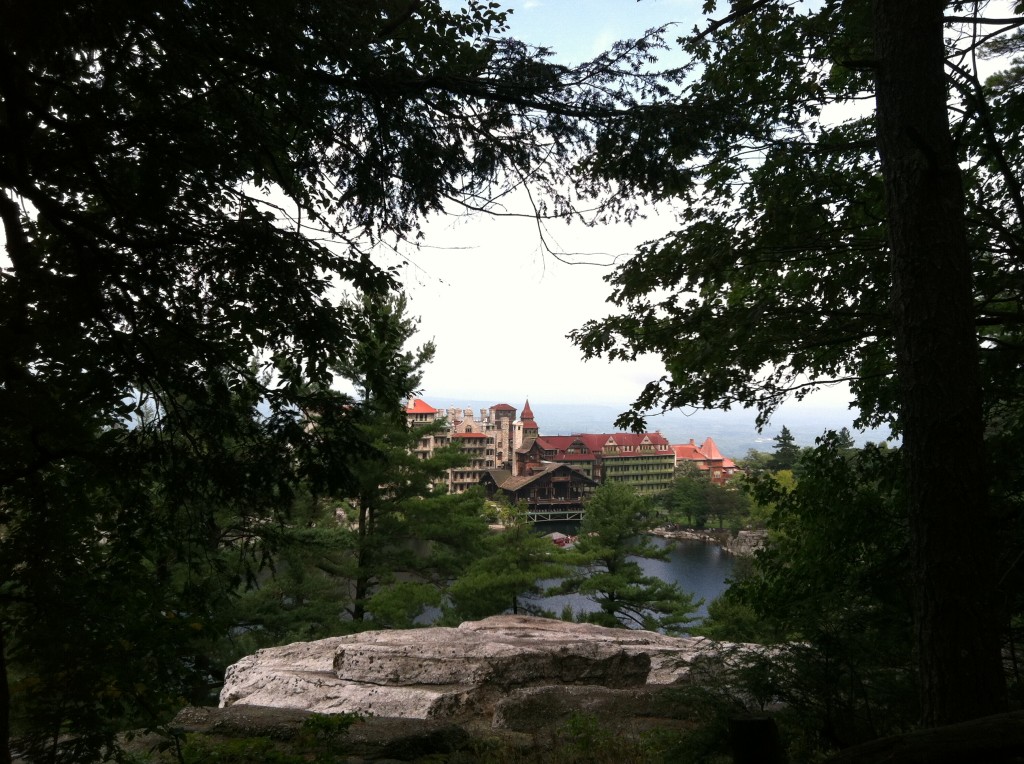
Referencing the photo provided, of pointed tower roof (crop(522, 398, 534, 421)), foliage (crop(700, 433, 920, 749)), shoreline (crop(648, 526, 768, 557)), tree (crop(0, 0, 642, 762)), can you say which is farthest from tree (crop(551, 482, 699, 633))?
pointed tower roof (crop(522, 398, 534, 421))

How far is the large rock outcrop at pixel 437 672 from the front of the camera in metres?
6.82

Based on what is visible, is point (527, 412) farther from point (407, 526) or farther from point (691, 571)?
point (407, 526)

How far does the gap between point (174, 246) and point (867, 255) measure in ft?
15.9

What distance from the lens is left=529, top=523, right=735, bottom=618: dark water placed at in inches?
1074

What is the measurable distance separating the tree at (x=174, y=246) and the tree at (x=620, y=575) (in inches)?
639

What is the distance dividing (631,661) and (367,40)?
690cm

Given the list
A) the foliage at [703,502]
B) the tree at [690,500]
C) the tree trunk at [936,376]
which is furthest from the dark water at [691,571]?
the tree trunk at [936,376]

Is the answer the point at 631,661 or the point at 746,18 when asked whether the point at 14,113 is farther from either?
the point at 631,661

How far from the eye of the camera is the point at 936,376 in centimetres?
346

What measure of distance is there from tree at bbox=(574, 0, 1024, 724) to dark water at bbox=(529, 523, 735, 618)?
22.0 meters

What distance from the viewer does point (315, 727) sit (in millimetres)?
5238

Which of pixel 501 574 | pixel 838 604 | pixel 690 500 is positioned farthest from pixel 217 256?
pixel 690 500

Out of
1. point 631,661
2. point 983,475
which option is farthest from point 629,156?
point 631,661

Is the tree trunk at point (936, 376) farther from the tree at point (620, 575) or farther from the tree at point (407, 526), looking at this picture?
the tree at point (620, 575)
